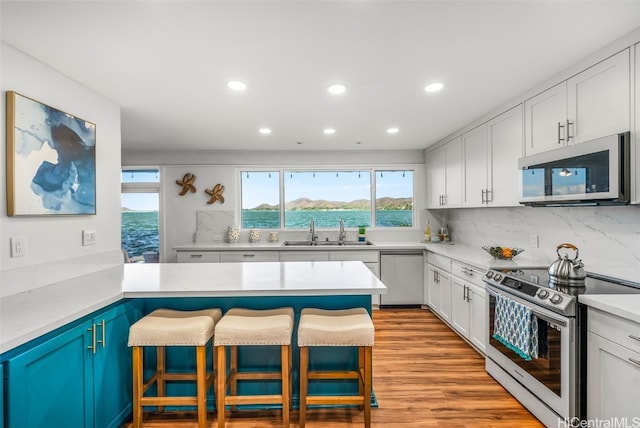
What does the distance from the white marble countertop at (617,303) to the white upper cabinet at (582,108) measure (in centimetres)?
93

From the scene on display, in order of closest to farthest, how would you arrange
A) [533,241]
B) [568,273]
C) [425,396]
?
[568,273] < [425,396] < [533,241]

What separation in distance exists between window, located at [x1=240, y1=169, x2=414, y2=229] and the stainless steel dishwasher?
832 mm

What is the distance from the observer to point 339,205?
5129 millimetres

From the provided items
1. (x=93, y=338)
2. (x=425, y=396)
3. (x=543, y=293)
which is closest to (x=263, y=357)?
(x=93, y=338)

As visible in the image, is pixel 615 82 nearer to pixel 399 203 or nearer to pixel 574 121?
pixel 574 121

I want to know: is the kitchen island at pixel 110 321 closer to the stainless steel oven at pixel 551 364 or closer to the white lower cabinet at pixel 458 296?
the stainless steel oven at pixel 551 364

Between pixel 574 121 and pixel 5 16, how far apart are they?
3.28m

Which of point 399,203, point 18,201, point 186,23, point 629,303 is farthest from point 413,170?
point 18,201

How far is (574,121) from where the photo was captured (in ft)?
7.10

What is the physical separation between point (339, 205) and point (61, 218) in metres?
3.59

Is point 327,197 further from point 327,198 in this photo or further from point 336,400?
point 336,400

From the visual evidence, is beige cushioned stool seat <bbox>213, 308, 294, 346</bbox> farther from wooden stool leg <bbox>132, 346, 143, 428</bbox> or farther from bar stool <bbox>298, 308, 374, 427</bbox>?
wooden stool leg <bbox>132, 346, 143, 428</bbox>

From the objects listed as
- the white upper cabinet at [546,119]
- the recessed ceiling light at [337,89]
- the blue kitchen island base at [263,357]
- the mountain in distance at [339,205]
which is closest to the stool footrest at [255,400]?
the blue kitchen island base at [263,357]

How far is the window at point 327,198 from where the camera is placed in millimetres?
5113
